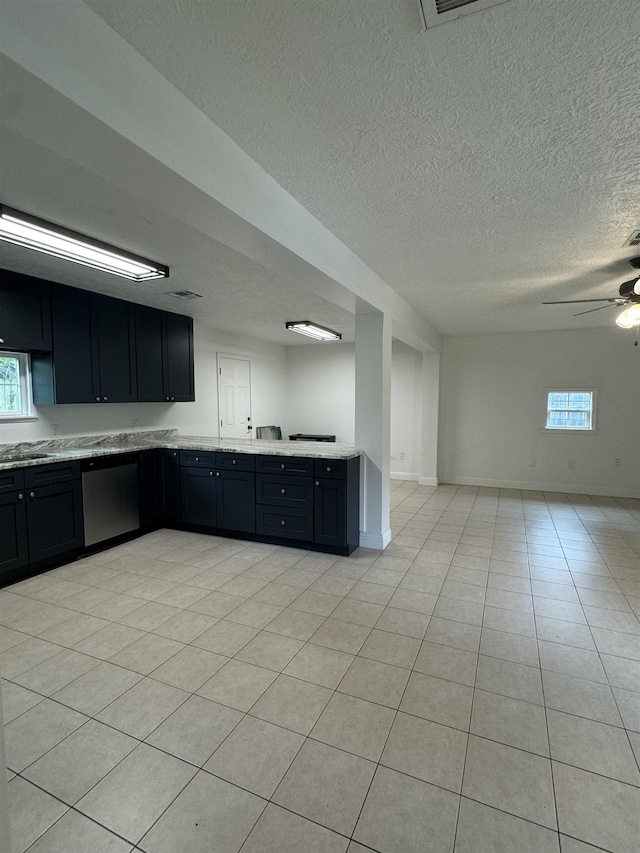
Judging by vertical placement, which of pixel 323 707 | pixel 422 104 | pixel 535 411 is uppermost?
pixel 422 104

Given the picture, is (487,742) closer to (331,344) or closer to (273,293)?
(273,293)

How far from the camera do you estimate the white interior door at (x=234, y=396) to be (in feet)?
20.2

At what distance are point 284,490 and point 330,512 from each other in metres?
0.49

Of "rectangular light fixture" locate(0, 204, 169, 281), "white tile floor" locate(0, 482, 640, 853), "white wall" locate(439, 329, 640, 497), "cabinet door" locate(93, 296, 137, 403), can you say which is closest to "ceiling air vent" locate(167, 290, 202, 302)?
"cabinet door" locate(93, 296, 137, 403)

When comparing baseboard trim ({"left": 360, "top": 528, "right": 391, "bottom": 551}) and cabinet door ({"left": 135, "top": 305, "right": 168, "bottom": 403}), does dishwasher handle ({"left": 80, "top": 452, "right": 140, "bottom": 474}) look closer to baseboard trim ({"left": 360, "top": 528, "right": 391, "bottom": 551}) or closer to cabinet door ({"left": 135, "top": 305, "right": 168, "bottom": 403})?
cabinet door ({"left": 135, "top": 305, "right": 168, "bottom": 403})

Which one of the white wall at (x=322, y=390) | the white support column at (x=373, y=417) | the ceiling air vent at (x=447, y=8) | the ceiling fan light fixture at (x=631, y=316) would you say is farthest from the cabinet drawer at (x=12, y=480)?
the white wall at (x=322, y=390)

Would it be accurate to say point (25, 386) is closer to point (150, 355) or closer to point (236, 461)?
point (150, 355)

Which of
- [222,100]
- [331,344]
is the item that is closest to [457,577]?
[222,100]

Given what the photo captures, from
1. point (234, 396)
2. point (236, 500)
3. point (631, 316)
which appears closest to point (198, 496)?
point (236, 500)

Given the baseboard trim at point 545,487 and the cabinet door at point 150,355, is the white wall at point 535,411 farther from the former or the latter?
the cabinet door at point 150,355

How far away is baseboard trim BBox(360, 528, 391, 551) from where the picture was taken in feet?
12.8

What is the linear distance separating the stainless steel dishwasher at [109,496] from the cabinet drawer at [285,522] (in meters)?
1.30

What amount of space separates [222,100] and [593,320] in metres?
5.74

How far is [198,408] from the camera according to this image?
569cm
